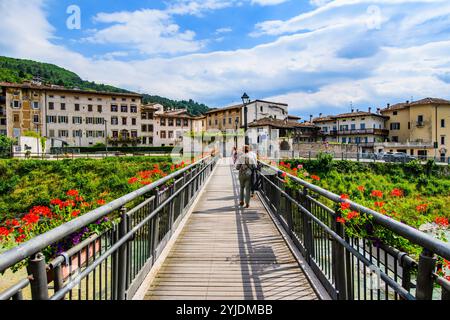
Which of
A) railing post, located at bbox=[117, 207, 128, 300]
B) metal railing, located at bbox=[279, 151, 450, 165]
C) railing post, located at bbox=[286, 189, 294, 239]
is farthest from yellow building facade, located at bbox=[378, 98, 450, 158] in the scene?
railing post, located at bbox=[117, 207, 128, 300]

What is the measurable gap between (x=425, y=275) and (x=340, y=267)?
1.47m

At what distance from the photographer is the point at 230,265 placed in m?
4.77

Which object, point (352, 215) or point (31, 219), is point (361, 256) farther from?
point (31, 219)

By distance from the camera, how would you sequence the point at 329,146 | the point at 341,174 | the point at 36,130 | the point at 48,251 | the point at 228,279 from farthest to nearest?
the point at 36,130, the point at 329,146, the point at 341,174, the point at 228,279, the point at 48,251

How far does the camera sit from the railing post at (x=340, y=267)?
3301 millimetres

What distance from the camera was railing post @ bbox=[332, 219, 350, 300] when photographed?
3.30 m

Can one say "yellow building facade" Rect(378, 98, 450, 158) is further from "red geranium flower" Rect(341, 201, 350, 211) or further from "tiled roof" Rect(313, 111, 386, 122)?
"red geranium flower" Rect(341, 201, 350, 211)

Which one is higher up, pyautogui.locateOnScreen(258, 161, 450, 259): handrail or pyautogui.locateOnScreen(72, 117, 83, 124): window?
pyautogui.locateOnScreen(72, 117, 83, 124): window

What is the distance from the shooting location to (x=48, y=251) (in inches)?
135

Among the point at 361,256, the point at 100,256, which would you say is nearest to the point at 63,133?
the point at 100,256

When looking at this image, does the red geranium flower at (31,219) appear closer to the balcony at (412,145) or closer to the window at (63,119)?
the balcony at (412,145)
